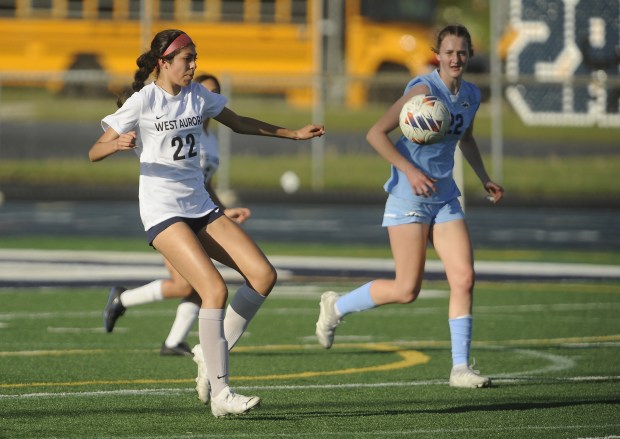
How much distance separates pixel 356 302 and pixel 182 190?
7.17 feet

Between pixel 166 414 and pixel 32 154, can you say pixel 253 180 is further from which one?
pixel 166 414

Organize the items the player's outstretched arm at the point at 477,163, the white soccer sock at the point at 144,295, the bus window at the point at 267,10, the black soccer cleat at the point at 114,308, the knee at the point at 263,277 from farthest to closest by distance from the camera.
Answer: the bus window at the point at 267,10 → the black soccer cleat at the point at 114,308 → the white soccer sock at the point at 144,295 → the player's outstretched arm at the point at 477,163 → the knee at the point at 263,277

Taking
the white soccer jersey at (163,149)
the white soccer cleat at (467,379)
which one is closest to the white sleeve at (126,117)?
the white soccer jersey at (163,149)

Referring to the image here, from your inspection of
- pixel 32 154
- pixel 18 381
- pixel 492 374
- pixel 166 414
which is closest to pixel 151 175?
pixel 166 414

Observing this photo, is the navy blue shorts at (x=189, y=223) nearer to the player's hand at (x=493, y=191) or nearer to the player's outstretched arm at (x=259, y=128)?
the player's outstretched arm at (x=259, y=128)

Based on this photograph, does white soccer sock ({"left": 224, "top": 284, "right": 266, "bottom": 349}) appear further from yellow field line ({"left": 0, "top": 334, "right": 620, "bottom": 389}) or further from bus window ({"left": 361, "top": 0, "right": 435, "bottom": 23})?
bus window ({"left": 361, "top": 0, "right": 435, "bottom": 23})

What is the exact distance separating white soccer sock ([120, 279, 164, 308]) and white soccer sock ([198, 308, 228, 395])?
3.06m

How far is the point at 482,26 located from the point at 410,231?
5248 centimetres

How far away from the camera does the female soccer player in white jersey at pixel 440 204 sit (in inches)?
372

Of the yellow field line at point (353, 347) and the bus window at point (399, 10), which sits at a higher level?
the bus window at point (399, 10)

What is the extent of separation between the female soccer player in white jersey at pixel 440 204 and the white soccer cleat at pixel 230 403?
2.00 m

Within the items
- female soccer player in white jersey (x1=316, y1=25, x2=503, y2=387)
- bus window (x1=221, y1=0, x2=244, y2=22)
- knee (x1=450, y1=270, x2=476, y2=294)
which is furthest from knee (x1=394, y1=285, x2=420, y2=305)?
bus window (x1=221, y1=0, x2=244, y2=22)

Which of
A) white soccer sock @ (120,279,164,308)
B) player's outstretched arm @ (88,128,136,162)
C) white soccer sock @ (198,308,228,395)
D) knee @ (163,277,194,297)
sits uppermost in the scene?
player's outstretched arm @ (88,128,136,162)

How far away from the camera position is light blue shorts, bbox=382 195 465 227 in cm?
951
